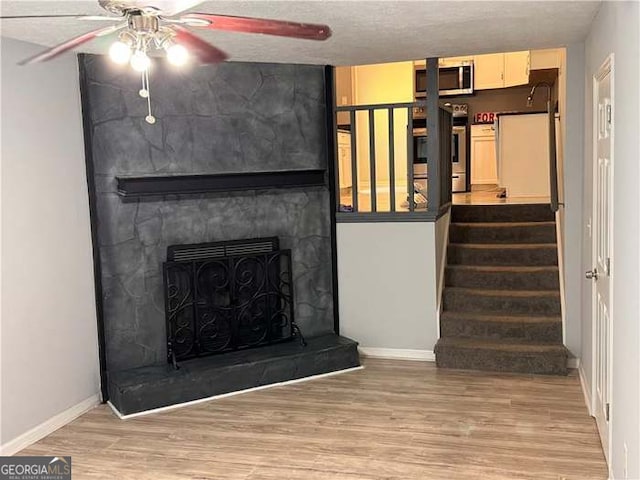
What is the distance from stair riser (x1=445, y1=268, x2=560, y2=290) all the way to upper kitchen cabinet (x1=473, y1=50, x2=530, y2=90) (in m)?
3.49

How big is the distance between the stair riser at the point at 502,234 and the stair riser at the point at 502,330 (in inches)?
39.7

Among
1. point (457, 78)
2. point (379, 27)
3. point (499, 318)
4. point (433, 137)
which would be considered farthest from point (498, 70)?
point (379, 27)

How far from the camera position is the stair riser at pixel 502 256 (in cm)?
558

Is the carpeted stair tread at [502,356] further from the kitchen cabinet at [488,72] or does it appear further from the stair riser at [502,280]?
the kitchen cabinet at [488,72]

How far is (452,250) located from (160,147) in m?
2.70

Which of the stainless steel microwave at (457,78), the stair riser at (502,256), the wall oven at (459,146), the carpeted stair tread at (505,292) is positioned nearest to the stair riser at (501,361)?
the carpeted stair tread at (505,292)

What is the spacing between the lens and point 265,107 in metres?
4.95

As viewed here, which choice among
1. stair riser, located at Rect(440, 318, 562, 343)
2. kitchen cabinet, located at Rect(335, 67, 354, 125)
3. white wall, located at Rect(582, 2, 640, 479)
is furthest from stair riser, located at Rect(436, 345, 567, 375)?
kitchen cabinet, located at Rect(335, 67, 354, 125)

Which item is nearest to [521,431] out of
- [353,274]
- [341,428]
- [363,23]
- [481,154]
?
[341,428]

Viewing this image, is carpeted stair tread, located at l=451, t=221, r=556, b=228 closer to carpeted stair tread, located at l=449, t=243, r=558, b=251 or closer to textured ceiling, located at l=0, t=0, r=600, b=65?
carpeted stair tread, located at l=449, t=243, r=558, b=251

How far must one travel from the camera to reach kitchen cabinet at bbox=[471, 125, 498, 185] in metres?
8.82

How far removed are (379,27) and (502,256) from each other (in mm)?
2618

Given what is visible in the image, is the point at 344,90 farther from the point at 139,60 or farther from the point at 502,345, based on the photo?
the point at 139,60

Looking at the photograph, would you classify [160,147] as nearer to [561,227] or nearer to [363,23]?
[363,23]
